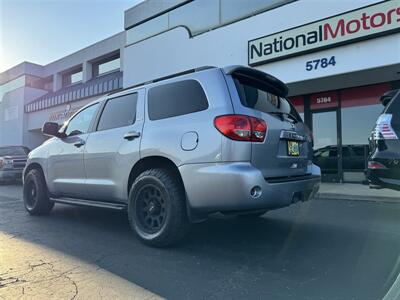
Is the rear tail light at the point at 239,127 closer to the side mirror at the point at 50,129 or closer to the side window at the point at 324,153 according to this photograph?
the side mirror at the point at 50,129

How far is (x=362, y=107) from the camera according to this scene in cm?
1126

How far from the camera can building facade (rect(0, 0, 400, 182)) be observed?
30.7ft

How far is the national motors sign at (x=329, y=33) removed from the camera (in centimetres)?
887

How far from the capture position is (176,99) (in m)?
4.07

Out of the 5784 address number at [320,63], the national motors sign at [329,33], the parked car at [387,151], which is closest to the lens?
the parked car at [387,151]

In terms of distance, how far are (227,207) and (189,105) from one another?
47.0 inches

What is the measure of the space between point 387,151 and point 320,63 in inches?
255

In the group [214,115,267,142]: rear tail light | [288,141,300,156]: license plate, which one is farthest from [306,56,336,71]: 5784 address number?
[214,115,267,142]: rear tail light

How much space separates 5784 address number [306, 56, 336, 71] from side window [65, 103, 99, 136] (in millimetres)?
7117

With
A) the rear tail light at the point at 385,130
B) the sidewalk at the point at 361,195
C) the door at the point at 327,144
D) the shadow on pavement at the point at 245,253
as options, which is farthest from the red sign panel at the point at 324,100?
the rear tail light at the point at 385,130

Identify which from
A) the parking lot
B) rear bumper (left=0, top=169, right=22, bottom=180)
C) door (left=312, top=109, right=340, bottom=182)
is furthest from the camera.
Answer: rear bumper (left=0, top=169, right=22, bottom=180)

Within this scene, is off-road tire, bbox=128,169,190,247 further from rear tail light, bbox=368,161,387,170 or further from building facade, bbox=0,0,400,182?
building facade, bbox=0,0,400,182

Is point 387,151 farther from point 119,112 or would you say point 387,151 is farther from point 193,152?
point 119,112

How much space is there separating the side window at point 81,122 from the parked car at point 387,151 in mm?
3782
